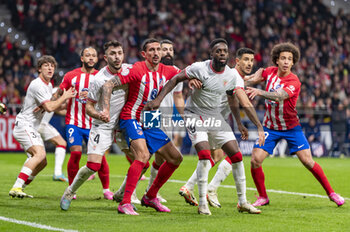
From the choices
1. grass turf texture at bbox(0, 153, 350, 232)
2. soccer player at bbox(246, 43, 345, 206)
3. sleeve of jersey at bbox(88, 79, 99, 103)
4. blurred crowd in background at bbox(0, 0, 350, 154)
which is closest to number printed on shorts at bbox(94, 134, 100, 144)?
sleeve of jersey at bbox(88, 79, 99, 103)

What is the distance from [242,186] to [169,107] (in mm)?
2819

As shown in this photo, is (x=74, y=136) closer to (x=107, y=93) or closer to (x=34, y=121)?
(x=34, y=121)

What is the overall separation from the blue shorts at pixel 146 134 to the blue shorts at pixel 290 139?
1.66 m

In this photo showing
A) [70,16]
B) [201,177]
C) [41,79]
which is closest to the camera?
[201,177]

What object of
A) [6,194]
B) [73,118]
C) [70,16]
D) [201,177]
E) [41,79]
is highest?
[70,16]

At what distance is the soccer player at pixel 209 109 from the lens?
7.29 m

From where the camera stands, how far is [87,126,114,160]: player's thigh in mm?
7496

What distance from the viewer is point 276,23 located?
2770cm

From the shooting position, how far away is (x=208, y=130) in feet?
24.6

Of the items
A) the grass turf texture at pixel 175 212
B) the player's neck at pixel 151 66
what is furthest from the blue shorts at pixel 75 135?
the player's neck at pixel 151 66

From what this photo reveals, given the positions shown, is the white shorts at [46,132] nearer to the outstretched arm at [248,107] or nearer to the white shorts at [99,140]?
the white shorts at [99,140]

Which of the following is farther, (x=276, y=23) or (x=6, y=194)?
(x=276, y=23)

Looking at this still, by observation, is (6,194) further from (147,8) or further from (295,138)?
(147,8)

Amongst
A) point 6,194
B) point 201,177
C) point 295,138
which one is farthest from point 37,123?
point 295,138
